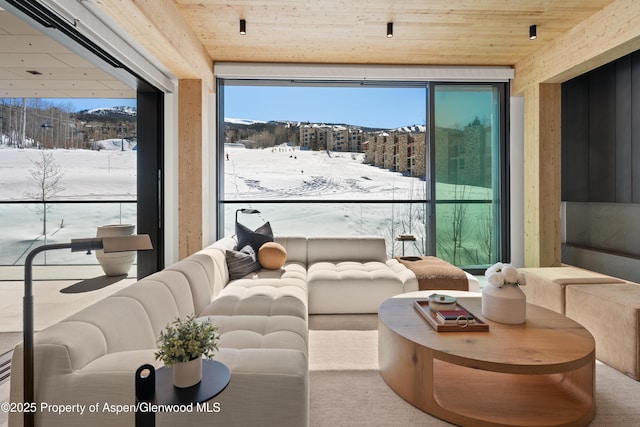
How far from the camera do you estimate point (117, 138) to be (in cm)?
361

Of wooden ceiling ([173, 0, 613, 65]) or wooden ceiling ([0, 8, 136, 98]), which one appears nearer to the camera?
wooden ceiling ([0, 8, 136, 98])

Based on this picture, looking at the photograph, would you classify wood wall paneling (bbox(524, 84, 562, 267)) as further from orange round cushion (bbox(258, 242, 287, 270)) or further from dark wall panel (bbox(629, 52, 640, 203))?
orange round cushion (bbox(258, 242, 287, 270))

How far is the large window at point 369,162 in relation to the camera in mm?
5172

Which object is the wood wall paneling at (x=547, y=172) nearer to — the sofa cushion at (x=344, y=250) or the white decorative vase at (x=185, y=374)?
the sofa cushion at (x=344, y=250)

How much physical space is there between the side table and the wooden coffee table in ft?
3.70

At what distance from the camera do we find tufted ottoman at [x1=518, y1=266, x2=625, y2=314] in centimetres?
309

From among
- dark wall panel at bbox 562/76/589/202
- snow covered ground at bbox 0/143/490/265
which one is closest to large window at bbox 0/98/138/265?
snow covered ground at bbox 0/143/490/265

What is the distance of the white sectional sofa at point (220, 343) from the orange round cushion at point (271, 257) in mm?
197

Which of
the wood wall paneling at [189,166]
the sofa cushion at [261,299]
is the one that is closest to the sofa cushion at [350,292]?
the sofa cushion at [261,299]

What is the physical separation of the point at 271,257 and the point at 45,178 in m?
1.93

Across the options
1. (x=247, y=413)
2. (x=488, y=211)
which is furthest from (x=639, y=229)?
(x=247, y=413)

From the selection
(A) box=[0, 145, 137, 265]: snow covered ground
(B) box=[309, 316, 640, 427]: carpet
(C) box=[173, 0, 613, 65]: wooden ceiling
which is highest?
(C) box=[173, 0, 613, 65]: wooden ceiling

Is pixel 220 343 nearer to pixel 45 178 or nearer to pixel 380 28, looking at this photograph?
pixel 45 178

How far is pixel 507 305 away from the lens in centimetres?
224
